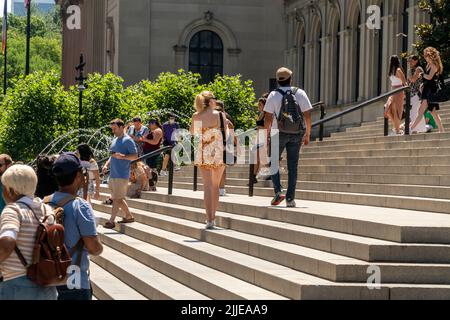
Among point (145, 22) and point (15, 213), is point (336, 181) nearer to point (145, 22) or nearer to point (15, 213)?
point (15, 213)

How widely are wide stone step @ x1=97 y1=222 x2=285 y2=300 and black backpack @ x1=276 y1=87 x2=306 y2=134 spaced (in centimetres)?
215

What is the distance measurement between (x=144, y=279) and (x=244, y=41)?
159ft

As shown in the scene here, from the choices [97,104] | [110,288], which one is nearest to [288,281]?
[110,288]

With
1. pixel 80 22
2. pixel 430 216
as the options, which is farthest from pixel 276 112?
pixel 80 22

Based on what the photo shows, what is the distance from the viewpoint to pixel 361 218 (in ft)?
42.1

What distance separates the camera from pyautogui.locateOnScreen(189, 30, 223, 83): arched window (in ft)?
202

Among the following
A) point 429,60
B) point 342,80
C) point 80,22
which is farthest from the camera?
point 80,22

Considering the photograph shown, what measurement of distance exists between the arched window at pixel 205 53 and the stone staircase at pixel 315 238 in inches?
1521

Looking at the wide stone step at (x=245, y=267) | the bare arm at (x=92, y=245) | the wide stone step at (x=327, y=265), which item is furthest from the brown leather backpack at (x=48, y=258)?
the wide stone step at (x=327, y=265)

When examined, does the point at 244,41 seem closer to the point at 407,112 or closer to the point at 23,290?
the point at 407,112

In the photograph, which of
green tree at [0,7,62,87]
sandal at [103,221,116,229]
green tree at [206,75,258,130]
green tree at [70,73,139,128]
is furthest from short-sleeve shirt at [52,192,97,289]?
green tree at [0,7,62,87]

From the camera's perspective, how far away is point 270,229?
47.0ft
